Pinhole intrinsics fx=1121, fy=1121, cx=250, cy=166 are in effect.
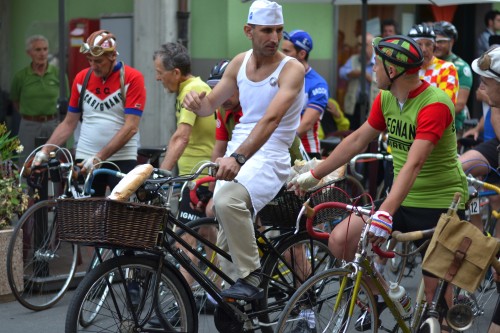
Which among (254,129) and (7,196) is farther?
(7,196)

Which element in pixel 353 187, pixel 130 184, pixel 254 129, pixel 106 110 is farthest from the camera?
pixel 353 187

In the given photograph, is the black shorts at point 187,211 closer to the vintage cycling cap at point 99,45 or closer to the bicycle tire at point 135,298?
the vintage cycling cap at point 99,45

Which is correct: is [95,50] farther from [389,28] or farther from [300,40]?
[389,28]

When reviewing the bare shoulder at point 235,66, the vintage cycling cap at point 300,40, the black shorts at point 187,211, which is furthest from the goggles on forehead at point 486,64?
the vintage cycling cap at point 300,40

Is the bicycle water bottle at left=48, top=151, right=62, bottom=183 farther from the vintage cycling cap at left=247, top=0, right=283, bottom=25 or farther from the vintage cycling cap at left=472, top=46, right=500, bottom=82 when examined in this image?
the vintage cycling cap at left=472, top=46, right=500, bottom=82

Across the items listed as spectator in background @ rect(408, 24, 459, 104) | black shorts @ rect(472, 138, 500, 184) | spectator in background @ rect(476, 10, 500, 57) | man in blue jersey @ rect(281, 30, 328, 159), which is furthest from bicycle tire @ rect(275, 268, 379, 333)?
spectator in background @ rect(476, 10, 500, 57)

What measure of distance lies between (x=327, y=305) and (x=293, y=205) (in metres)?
0.82

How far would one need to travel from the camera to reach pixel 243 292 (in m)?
6.17

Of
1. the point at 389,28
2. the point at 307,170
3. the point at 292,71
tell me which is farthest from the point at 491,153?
the point at 389,28

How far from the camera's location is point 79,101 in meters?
8.31

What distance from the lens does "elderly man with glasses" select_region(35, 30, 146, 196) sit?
26.5 feet

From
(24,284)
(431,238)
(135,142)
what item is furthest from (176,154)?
(431,238)

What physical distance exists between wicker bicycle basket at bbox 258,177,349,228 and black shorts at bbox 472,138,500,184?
223 centimetres

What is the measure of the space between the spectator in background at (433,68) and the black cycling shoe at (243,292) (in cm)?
344
